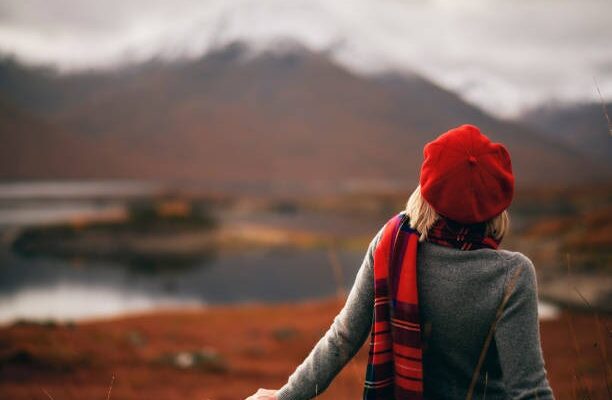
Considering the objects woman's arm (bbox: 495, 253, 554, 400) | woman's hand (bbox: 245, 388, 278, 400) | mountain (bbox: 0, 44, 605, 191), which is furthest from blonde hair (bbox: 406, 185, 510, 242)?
mountain (bbox: 0, 44, 605, 191)

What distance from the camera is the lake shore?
740 centimetres

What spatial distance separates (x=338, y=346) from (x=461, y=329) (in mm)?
373

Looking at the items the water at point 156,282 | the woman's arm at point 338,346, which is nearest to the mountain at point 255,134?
the water at point 156,282

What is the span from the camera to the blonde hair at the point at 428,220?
4.36 ft

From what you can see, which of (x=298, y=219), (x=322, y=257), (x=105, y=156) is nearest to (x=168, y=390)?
(x=322, y=257)

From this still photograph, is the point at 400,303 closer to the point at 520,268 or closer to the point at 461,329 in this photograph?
the point at 461,329

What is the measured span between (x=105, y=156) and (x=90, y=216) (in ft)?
302

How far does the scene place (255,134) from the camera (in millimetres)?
150500

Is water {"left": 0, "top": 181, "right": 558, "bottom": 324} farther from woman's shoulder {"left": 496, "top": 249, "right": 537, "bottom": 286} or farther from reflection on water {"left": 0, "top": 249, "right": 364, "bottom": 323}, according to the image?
woman's shoulder {"left": 496, "top": 249, "right": 537, "bottom": 286}

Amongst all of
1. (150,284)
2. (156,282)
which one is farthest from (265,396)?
(156,282)

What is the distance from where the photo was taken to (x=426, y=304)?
134 cm

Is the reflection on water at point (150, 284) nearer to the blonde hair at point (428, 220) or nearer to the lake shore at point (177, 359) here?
the lake shore at point (177, 359)

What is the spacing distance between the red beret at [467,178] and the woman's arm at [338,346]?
0.27 meters

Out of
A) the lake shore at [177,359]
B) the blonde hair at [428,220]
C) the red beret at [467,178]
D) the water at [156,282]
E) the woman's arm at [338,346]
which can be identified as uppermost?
the red beret at [467,178]
